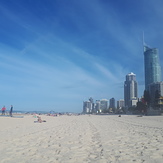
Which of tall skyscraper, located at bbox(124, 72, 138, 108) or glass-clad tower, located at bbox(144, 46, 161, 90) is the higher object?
glass-clad tower, located at bbox(144, 46, 161, 90)

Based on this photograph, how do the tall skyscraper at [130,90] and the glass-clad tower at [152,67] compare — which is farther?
the tall skyscraper at [130,90]

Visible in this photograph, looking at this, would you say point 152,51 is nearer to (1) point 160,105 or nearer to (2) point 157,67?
(2) point 157,67

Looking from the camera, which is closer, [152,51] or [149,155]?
[149,155]

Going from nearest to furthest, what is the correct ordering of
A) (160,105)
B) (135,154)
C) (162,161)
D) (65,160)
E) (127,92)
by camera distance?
(162,161) → (65,160) → (135,154) → (160,105) → (127,92)

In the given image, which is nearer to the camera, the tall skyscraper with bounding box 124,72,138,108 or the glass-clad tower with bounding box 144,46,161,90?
the glass-clad tower with bounding box 144,46,161,90

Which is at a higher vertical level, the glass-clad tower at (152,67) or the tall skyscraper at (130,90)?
the glass-clad tower at (152,67)

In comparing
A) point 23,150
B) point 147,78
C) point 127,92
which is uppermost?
point 147,78

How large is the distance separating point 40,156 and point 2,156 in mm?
1082

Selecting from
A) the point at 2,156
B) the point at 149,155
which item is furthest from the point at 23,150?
the point at 149,155

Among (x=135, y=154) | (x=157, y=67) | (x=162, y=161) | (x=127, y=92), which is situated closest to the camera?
(x=162, y=161)

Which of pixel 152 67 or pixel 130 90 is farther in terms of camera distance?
pixel 130 90

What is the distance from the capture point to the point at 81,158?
4.45 m

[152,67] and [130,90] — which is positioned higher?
[152,67]

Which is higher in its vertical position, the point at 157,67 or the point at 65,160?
the point at 157,67
